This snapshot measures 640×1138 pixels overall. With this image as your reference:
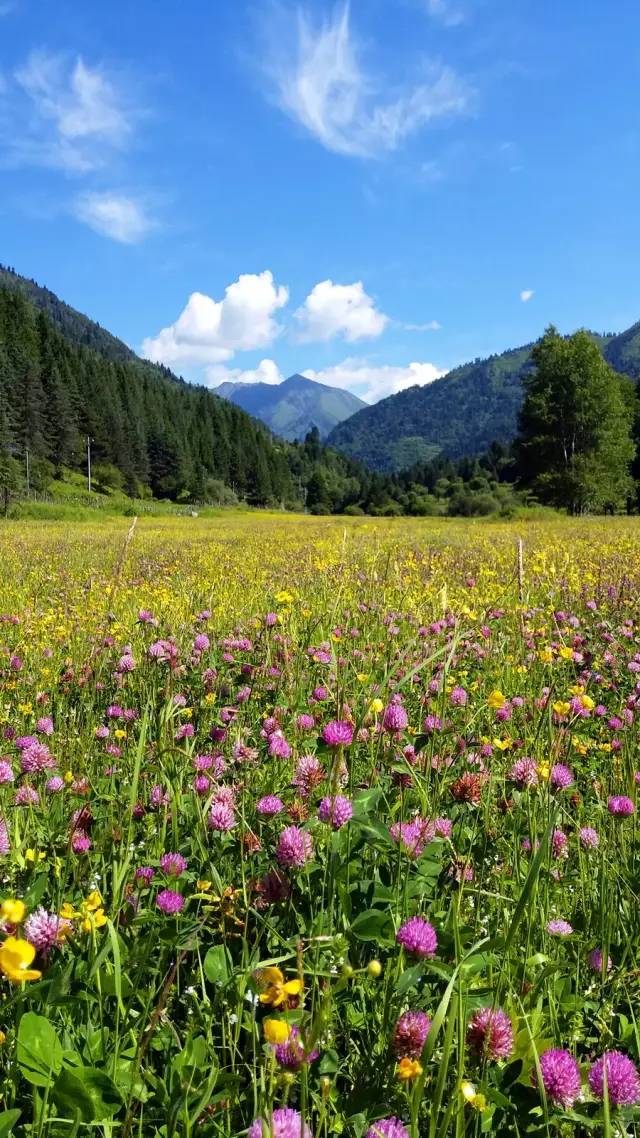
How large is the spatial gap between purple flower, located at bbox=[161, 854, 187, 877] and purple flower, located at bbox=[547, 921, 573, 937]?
0.90 meters

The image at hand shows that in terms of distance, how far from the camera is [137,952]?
1413 mm

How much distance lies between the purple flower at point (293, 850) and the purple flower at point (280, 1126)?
46 centimetres

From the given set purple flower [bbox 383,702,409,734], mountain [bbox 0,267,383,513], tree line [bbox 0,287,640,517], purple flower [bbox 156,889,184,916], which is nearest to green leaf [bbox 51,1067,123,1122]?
purple flower [bbox 156,889,184,916]

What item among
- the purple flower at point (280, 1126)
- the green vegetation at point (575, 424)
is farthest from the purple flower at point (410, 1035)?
the green vegetation at point (575, 424)

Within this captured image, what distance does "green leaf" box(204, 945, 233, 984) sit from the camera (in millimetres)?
1389

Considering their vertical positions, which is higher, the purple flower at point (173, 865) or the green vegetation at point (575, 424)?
the green vegetation at point (575, 424)

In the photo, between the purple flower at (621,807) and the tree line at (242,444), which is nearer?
the purple flower at (621,807)

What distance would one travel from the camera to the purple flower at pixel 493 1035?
1.18 meters

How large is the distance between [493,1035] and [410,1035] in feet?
0.50

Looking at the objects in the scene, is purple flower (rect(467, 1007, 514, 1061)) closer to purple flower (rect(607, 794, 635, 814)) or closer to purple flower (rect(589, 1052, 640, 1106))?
purple flower (rect(589, 1052, 640, 1106))

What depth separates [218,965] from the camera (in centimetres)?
140

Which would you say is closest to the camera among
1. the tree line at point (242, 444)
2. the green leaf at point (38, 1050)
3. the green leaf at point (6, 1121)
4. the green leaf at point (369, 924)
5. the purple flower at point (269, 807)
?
the green leaf at point (6, 1121)

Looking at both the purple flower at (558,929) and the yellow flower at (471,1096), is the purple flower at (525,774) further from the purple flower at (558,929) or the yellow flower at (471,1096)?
the yellow flower at (471,1096)

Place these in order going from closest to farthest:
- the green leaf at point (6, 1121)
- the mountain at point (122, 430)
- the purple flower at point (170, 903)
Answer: the green leaf at point (6, 1121), the purple flower at point (170, 903), the mountain at point (122, 430)
